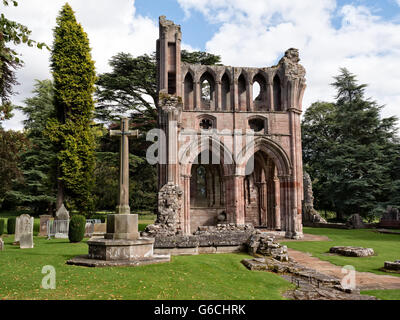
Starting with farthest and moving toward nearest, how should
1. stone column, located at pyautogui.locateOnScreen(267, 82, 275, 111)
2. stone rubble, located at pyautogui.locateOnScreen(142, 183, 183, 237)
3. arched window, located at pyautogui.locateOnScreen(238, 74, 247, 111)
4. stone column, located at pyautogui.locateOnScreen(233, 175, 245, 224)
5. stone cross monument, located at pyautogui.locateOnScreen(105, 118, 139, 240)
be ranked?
arched window, located at pyautogui.locateOnScreen(238, 74, 247, 111) → stone column, located at pyautogui.locateOnScreen(267, 82, 275, 111) → stone column, located at pyautogui.locateOnScreen(233, 175, 245, 224) → stone rubble, located at pyautogui.locateOnScreen(142, 183, 183, 237) → stone cross monument, located at pyautogui.locateOnScreen(105, 118, 139, 240)

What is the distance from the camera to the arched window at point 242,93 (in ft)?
73.6

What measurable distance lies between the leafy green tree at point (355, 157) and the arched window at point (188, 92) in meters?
16.0

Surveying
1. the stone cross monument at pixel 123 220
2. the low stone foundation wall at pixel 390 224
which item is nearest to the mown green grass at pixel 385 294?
the stone cross monument at pixel 123 220

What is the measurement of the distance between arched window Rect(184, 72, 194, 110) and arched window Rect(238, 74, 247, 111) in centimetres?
336

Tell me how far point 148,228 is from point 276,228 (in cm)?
1180

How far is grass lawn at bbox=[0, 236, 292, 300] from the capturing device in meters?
5.80

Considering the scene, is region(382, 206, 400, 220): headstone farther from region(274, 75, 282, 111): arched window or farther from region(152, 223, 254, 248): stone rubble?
region(152, 223, 254, 248): stone rubble

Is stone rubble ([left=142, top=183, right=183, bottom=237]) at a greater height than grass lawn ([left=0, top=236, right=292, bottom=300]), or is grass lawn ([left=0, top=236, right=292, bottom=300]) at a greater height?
stone rubble ([left=142, top=183, right=183, bottom=237])

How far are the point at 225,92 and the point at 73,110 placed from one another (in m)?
10.5

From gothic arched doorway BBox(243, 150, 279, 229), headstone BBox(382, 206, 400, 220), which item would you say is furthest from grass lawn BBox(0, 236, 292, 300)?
headstone BBox(382, 206, 400, 220)

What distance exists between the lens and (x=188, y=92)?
875 inches

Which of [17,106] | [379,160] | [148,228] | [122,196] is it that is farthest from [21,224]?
[379,160]
